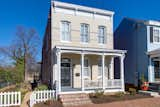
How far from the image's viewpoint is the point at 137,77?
1902cm

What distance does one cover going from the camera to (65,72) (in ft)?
52.9

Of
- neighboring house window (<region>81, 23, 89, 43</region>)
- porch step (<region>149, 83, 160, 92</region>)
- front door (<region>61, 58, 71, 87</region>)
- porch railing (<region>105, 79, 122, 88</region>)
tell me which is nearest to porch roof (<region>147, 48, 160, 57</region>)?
porch step (<region>149, 83, 160, 92</region>)

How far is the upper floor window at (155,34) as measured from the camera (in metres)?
18.1

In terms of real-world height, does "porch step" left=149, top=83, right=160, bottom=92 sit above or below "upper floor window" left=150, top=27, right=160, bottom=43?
below

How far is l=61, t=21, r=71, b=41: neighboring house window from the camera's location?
16.1m

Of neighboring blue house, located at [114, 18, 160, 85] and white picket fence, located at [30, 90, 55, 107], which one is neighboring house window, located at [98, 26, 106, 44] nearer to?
neighboring blue house, located at [114, 18, 160, 85]

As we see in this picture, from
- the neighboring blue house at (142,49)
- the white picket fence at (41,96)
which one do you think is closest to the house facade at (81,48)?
the white picket fence at (41,96)

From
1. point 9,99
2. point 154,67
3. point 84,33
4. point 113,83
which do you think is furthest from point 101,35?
point 9,99

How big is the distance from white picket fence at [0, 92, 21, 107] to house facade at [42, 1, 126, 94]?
3612 mm

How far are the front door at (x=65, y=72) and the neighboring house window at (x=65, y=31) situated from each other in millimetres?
1860

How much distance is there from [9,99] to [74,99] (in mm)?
4236

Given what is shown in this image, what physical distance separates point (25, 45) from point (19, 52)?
6.96 ft

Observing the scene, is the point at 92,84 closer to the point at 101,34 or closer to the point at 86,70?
the point at 86,70

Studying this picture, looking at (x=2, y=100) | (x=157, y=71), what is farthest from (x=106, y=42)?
(x=2, y=100)
